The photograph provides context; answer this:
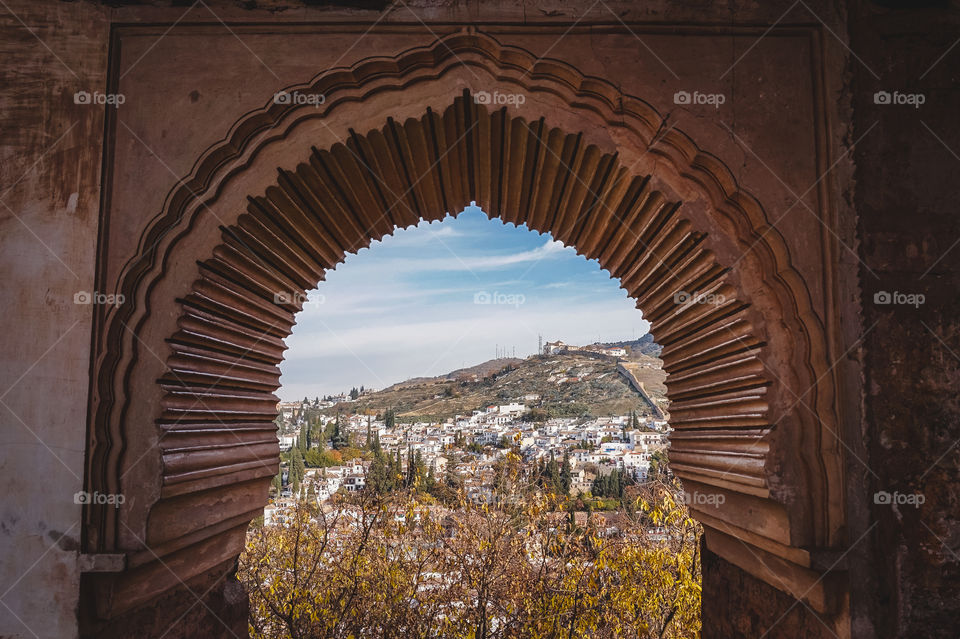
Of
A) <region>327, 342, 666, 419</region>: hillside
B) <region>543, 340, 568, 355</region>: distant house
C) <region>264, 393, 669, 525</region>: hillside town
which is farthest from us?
<region>543, 340, 568, 355</region>: distant house

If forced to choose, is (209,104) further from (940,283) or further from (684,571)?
(684,571)

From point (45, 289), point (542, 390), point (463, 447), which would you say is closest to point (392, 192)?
point (45, 289)

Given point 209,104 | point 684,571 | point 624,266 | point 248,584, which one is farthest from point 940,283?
point 248,584

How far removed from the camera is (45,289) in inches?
110

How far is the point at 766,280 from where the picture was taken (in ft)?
8.95

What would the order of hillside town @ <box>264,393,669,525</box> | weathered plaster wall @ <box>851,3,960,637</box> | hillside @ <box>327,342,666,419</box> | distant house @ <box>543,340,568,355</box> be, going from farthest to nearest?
1. distant house @ <box>543,340,568,355</box>
2. hillside @ <box>327,342,666,419</box>
3. hillside town @ <box>264,393,669,525</box>
4. weathered plaster wall @ <box>851,3,960,637</box>

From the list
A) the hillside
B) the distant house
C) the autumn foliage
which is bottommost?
the autumn foliage

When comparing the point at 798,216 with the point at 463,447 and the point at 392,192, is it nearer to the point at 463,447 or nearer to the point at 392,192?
the point at 392,192

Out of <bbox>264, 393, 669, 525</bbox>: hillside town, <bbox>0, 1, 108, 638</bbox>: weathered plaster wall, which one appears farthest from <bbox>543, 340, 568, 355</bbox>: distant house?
<bbox>0, 1, 108, 638</bbox>: weathered plaster wall

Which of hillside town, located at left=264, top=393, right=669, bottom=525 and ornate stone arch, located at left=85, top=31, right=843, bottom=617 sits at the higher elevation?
ornate stone arch, located at left=85, top=31, right=843, bottom=617

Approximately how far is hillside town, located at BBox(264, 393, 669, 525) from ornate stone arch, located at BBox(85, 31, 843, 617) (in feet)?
8.06

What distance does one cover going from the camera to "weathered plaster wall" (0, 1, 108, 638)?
2.61m

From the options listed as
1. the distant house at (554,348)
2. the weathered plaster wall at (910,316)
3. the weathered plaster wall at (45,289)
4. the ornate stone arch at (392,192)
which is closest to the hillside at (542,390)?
the distant house at (554,348)

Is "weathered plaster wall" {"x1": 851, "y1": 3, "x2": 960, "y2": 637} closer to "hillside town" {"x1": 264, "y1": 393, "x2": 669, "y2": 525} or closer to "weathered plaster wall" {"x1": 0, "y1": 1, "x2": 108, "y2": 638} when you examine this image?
"hillside town" {"x1": 264, "y1": 393, "x2": 669, "y2": 525}
